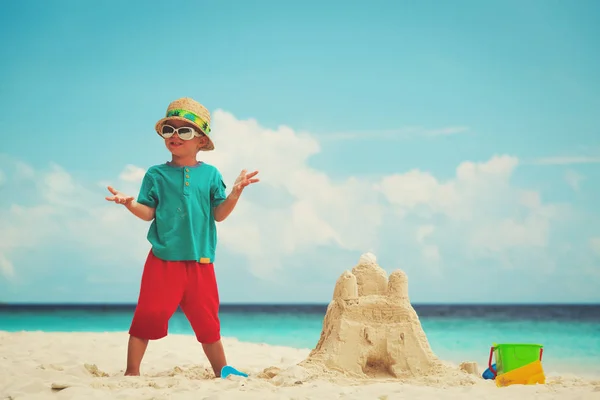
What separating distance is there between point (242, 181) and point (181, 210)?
0.46m

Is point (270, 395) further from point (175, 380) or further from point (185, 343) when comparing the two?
point (185, 343)

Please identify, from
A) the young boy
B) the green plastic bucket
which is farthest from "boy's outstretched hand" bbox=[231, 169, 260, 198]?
the green plastic bucket

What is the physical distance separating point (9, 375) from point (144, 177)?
4.91 feet

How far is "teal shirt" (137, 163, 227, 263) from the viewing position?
13.6 feet

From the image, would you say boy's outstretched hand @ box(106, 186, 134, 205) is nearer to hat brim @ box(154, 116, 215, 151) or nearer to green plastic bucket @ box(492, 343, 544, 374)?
hat brim @ box(154, 116, 215, 151)

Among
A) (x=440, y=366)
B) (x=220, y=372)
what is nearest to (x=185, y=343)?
(x=220, y=372)

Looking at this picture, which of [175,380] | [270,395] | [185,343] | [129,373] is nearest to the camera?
[270,395]

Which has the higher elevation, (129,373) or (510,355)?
(510,355)

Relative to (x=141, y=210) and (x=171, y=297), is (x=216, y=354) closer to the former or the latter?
(x=171, y=297)

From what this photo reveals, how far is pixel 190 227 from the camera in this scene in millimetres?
4152

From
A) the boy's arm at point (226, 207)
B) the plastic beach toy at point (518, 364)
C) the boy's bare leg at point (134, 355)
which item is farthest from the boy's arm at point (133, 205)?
the plastic beach toy at point (518, 364)

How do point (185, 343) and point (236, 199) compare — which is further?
point (185, 343)

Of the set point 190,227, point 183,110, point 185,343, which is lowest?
point 185,343

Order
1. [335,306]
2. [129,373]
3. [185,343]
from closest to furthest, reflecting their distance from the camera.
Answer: [129,373]
[335,306]
[185,343]
